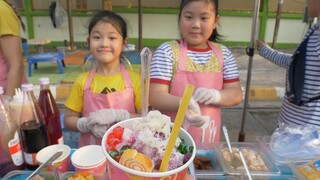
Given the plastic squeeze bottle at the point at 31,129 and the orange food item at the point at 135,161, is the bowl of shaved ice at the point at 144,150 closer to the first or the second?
the orange food item at the point at 135,161

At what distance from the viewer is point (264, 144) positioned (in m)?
1.22

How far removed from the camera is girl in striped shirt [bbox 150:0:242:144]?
1.37 meters

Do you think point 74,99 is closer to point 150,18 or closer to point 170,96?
point 170,96

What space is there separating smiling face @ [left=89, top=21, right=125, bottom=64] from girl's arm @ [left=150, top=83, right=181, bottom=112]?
284 mm

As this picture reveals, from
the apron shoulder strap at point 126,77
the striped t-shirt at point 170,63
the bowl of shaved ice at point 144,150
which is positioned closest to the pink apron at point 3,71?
the apron shoulder strap at point 126,77

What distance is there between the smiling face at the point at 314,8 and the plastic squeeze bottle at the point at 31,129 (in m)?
1.68

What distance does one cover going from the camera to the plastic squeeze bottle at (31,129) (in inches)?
39.9

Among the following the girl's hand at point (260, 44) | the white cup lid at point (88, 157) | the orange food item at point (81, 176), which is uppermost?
the girl's hand at point (260, 44)

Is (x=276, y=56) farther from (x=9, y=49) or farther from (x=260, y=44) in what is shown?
(x=9, y=49)

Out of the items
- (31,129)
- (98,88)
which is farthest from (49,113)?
(98,88)

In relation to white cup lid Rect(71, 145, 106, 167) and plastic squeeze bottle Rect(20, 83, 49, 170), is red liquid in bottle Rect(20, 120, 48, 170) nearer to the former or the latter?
plastic squeeze bottle Rect(20, 83, 49, 170)

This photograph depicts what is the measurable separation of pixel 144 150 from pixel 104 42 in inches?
33.5

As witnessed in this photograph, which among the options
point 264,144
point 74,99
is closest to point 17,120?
point 74,99

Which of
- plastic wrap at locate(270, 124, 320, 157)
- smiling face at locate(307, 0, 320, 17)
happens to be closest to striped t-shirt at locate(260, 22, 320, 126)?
smiling face at locate(307, 0, 320, 17)
